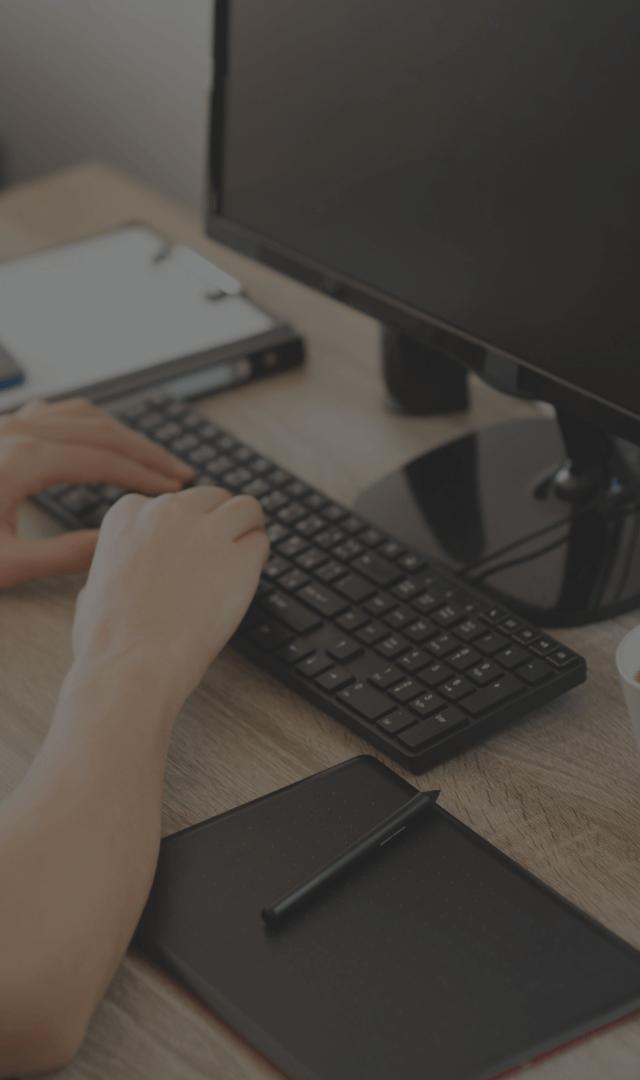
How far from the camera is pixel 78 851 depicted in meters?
0.63

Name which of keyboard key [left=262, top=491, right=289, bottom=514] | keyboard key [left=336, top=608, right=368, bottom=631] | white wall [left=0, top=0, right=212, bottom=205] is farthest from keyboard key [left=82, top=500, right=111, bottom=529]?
white wall [left=0, top=0, right=212, bottom=205]

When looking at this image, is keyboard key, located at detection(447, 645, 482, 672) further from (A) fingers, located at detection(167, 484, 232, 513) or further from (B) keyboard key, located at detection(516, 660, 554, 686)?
(A) fingers, located at detection(167, 484, 232, 513)

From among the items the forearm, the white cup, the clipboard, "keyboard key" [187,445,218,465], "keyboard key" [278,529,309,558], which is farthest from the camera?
the clipboard

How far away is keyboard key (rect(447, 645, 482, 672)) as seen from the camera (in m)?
0.78

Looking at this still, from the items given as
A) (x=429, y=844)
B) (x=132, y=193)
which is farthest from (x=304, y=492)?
(x=132, y=193)

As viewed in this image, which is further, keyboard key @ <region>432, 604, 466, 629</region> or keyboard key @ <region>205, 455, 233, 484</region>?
keyboard key @ <region>205, 455, 233, 484</region>

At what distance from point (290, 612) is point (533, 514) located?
0.19m

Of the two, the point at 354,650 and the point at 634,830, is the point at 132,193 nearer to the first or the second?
the point at 354,650

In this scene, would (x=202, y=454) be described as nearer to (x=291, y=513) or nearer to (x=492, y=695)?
(x=291, y=513)

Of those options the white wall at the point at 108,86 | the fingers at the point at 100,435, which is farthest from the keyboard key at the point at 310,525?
the white wall at the point at 108,86

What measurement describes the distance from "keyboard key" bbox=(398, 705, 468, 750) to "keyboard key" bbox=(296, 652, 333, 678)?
2.8 inches

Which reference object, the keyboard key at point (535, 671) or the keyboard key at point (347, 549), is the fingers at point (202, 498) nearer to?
the keyboard key at point (347, 549)

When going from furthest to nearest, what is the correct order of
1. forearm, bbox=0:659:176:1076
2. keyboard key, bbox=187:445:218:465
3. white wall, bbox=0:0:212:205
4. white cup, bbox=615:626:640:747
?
white wall, bbox=0:0:212:205 < keyboard key, bbox=187:445:218:465 < white cup, bbox=615:626:640:747 < forearm, bbox=0:659:176:1076

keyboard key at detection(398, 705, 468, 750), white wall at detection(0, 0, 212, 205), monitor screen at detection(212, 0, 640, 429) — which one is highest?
monitor screen at detection(212, 0, 640, 429)
